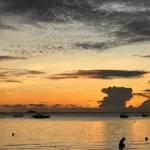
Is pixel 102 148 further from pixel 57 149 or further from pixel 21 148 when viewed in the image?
pixel 21 148

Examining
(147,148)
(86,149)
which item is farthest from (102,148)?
(147,148)

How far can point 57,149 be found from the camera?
64875mm

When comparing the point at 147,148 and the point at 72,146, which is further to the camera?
the point at 72,146

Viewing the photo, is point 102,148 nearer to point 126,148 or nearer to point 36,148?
point 126,148

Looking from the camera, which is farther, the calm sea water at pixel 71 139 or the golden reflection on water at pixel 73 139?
the golden reflection on water at pixel 73 139

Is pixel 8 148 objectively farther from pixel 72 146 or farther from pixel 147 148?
pixel 147 148

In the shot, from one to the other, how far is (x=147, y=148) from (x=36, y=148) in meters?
18.9

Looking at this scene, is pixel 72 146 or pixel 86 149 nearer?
pixel 86 149

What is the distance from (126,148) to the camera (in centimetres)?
6669

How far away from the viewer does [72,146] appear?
230 ft

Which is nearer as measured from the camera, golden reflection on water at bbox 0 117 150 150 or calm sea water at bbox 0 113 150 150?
calm sea water at bbox 0 113 150 150

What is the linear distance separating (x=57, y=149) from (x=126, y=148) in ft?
38.7

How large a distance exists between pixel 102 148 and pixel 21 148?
1380cm

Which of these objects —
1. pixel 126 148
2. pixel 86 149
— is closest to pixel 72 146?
pixel 86 149
